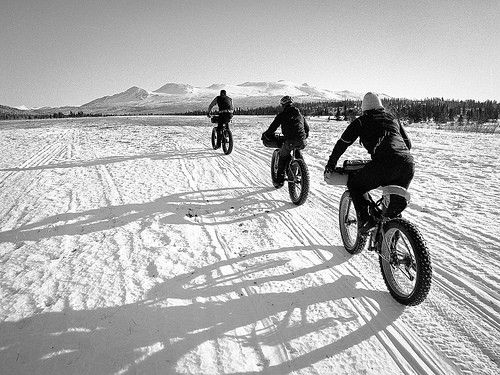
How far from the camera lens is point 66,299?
3.01 metres

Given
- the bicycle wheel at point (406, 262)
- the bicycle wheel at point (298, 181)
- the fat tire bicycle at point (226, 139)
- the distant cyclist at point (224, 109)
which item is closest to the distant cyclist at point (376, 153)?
the bicycle wheel at point (406, 262)

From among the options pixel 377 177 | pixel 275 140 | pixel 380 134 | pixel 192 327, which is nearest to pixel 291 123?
pixel 275 140

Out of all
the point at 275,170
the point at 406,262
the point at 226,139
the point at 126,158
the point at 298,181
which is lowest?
the point at 406,262

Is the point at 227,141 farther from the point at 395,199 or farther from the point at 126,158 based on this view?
the point at 395,199

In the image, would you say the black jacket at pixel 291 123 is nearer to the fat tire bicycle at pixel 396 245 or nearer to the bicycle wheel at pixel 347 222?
the bicycle wheel at pixel 347 222

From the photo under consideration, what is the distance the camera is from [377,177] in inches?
123

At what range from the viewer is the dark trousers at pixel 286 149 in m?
5.93

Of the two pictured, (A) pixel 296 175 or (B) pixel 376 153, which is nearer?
(B) pixel 376 153

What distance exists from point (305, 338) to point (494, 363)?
154 centimetres

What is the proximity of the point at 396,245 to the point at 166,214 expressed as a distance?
12.8 feet

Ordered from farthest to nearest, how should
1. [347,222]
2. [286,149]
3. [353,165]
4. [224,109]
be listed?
[224,109]
[286,149]
[347,222]
[353,165]

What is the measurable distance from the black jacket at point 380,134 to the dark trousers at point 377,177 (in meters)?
0.07

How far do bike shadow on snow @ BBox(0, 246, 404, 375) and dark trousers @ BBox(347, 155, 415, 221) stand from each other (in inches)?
38.1

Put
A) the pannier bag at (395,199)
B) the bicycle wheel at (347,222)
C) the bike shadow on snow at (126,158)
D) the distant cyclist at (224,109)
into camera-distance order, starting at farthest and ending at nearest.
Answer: the distant cyclist at (224,109) < the bike shadow on snow at (126,158) < the bicycle wheel at (347,222) < the pannier bag at (395,199)
